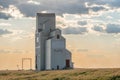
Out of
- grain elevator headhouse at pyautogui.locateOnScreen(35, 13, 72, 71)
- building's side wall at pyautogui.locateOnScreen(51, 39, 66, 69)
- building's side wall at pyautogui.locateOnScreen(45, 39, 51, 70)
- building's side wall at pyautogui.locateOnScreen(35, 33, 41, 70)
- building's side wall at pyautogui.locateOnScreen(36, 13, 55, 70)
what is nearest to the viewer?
building's side wall at pyautogui.locateOnScreen(51, 39, 66, 69)

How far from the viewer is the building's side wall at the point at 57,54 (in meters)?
94.9

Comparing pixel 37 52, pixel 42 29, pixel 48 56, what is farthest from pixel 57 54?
pixel 42 29

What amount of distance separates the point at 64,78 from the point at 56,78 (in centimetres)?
164

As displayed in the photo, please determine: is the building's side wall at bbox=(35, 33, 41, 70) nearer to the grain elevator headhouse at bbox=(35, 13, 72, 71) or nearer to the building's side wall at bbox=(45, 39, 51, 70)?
the grain elevator headhouse at bbox=(35, 13, 72, 71)

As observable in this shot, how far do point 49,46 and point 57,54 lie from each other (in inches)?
102

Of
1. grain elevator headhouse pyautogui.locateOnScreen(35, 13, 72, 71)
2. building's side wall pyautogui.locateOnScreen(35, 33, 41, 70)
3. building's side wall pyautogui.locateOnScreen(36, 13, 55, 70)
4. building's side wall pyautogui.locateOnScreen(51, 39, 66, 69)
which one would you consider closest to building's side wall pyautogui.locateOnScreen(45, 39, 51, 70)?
grain elevator headhouse pyautogui.locateOnScreen(35, 13, 72, 71)

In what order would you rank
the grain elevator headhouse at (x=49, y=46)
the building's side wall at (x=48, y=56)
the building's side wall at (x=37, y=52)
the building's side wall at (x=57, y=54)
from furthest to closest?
the building's side wall at (x=37, y=52) < the building's side wall at (x=48, y=56) < the grain elevator headhouse at (x=49, y=46) < the building's side wall at (x=57, y=54)

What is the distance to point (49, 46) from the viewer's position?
9606 cm

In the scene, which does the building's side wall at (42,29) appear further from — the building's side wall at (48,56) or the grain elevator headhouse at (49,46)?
the building's side wall at (48,56)

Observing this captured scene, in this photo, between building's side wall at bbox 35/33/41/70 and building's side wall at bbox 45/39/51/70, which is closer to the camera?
building's side wall at bbox 45/39/51/70

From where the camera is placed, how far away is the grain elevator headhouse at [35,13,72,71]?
9525 centimetres

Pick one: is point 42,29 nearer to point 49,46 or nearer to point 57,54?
point 49,46

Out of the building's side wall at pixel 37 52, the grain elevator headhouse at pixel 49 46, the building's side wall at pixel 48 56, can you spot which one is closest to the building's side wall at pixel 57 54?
the grain elevator headhouse at pixel 49 46

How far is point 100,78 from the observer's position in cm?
6309
